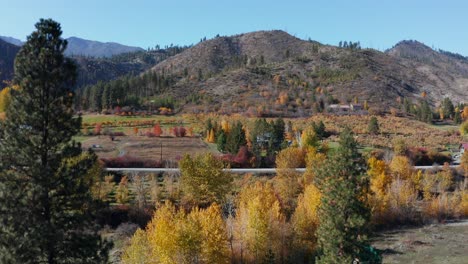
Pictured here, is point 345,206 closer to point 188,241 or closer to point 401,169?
point 188,241

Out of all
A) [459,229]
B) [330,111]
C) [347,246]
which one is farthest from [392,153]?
[330,111]

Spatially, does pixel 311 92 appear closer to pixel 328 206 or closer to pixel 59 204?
A: pixel 328 206

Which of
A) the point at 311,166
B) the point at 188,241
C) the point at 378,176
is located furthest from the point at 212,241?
the point at 378,176

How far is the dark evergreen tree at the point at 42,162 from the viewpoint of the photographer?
48.0 ft

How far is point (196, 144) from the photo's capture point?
325 feet

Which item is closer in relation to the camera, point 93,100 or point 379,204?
point 379,204

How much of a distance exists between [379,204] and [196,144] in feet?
171

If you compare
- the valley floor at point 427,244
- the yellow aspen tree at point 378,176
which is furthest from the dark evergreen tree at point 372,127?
the valley floor at point 427,244

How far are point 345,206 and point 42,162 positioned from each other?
59.9 feet

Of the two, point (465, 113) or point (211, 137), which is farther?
point (465, 113)

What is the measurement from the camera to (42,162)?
15.4 metres

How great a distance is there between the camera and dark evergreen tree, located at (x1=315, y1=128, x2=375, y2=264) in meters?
25.6

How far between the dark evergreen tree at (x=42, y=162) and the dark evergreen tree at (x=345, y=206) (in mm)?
15492

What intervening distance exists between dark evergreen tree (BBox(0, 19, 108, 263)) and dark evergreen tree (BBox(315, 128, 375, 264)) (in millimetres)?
15492
